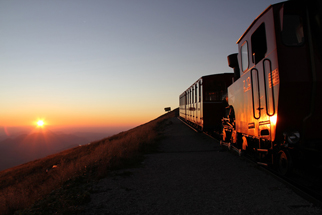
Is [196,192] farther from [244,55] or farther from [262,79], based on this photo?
[244,55]

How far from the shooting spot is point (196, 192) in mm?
4941

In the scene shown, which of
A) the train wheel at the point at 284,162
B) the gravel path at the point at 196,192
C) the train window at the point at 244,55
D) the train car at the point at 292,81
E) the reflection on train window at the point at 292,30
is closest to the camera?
the gravel path at the point at 196,192

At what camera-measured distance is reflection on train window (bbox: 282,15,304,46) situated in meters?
4.43

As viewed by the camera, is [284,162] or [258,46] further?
[258,46]

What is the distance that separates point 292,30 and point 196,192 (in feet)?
12.3

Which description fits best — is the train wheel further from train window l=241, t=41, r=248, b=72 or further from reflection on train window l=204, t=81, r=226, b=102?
reflection on train window l=204, t=81, r=226, b=102

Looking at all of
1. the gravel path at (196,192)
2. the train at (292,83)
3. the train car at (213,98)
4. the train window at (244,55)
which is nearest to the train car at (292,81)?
the train at (292,83)

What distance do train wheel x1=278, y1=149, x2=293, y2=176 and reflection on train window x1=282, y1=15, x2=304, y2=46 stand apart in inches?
87.4

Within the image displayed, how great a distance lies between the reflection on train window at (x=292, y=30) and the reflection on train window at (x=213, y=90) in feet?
31.0

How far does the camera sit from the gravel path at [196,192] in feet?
13.3

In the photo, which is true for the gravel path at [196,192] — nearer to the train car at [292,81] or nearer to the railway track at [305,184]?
the railway track at [305,184]

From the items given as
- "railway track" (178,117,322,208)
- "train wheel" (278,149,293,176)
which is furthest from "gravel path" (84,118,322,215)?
"train wheel" (278,149,293,176)

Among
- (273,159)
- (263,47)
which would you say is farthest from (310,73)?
(273,159)

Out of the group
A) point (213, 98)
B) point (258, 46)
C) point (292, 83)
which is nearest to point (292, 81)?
point (292, 83)
